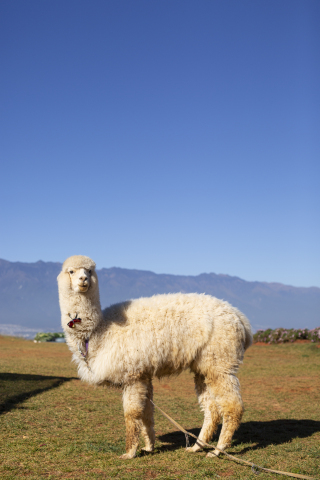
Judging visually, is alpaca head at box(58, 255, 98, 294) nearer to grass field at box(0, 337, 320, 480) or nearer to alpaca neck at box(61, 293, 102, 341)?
alpaca neck at box(61, 293, 102, 341)

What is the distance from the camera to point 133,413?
197 inches

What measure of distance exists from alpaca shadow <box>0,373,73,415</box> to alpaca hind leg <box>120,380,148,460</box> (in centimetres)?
321

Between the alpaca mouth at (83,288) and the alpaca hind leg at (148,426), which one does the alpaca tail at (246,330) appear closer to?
the alpaca hind leg at (148,426)

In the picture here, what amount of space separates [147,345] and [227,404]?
1310 millimetres

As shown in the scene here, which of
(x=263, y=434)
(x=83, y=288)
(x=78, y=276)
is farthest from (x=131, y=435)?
(x=263, y=434)

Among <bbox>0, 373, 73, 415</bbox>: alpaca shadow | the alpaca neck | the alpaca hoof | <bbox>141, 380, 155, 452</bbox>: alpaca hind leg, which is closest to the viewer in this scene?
the alpaca hoof

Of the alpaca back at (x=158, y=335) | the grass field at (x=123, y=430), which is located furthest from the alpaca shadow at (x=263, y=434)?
the alpaca back at (x=158, y=335)

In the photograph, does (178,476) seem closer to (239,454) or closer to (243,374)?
(239,454)

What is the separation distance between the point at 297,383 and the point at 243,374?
6.98 ft

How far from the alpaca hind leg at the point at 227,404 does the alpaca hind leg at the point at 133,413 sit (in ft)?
3.21

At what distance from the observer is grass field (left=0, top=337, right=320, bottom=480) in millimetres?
4531

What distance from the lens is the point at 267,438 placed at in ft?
20.1

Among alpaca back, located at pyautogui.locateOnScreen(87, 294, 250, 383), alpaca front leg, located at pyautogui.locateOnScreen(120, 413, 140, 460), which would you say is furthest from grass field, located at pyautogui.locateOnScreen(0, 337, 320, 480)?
alpaca back, located at pyautogui.locateOnScreen(87, 294, 250, 383)

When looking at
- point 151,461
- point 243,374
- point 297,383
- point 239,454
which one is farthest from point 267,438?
point 243,374
